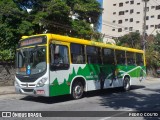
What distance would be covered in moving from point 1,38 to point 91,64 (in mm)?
8687

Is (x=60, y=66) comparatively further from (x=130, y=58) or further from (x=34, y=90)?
(x=130, y=58)

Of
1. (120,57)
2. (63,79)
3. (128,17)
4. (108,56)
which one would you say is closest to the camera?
(63,79)

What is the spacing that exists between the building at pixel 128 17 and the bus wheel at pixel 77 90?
61.3 m

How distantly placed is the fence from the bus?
635 centimetres

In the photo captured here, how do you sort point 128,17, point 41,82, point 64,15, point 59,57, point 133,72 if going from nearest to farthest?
point 41,82, point 59,57, point 133,72, point 64,15, point 128,17

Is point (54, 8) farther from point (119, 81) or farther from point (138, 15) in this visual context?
point (138, 15)

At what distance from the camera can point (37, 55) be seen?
42.0 feet

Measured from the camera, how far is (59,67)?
13000 millimetres

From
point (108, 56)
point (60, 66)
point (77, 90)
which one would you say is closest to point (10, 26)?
point (108, 56)

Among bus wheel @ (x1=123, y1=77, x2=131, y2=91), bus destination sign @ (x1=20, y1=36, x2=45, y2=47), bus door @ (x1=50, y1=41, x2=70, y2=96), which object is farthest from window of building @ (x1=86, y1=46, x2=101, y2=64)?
bus wheel @ (x1=123, y1=77, x2=131, y2=91)

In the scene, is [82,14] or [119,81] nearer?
[119,81]

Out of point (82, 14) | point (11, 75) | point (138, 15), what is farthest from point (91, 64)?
point (138, 15)

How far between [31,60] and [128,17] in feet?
233

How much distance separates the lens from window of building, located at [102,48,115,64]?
1650 cm
